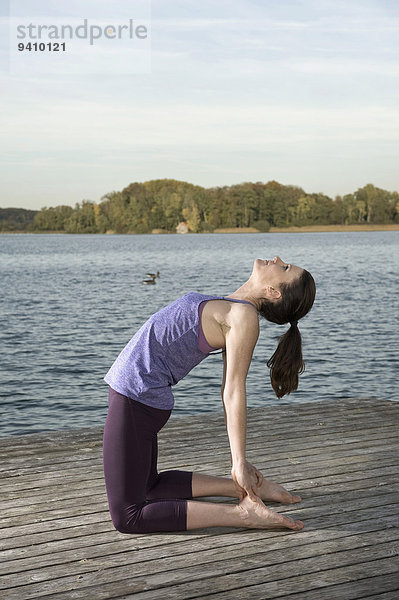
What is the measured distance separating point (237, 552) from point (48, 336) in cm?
1599

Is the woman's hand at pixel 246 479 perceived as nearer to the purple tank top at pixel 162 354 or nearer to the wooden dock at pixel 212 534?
the wooden dock at pixel 212 534

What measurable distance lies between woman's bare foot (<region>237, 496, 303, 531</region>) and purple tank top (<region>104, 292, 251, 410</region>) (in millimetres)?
525

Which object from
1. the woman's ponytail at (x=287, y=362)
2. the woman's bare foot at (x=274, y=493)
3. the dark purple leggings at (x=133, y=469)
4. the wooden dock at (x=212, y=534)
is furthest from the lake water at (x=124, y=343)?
Result: the dark purple leggings at (x=133, y=469)

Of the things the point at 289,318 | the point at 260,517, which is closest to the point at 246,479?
the point at 260,517

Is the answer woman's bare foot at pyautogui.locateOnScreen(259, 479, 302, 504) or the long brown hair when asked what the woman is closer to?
the long brown hair

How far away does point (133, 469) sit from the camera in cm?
314

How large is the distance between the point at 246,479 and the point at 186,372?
1.60ft

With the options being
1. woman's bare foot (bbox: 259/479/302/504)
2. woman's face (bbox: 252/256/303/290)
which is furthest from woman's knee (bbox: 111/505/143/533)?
woman's face (bbox: 252/256/303/290)

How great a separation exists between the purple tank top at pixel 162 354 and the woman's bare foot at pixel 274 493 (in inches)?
27.1

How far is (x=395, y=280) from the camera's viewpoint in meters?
36.0

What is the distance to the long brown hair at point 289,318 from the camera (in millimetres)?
3178

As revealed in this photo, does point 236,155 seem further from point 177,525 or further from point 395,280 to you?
point 177,525

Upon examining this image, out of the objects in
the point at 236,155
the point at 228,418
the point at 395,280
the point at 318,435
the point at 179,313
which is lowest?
the point at 395,280

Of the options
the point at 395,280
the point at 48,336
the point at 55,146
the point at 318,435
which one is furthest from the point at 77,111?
the point at 318,435
